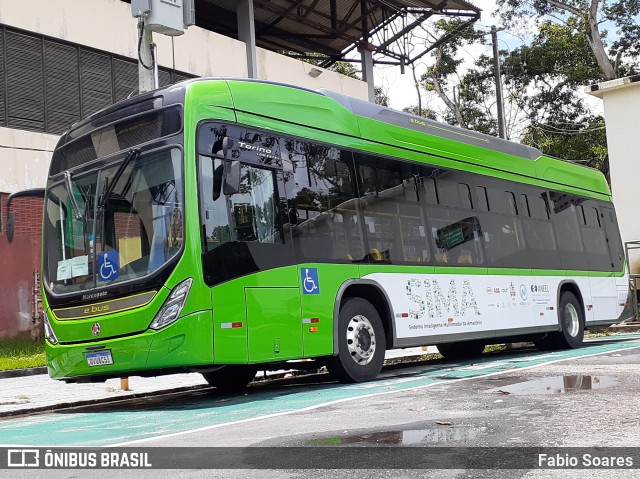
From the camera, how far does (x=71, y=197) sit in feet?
35.2

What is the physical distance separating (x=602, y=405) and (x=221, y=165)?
189 inches

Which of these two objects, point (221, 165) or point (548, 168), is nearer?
point (221, 165)

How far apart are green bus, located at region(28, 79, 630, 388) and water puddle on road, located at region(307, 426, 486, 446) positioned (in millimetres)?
3214

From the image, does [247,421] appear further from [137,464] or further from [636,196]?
[636,196]

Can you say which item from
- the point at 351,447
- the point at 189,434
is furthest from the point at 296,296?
the point at 351,447

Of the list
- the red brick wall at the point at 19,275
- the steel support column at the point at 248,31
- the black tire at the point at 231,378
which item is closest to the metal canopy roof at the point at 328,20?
the steel support column at the point at 248,31

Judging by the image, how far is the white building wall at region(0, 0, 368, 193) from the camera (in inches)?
798

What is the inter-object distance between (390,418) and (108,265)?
4049mm

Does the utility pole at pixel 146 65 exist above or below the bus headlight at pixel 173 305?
above

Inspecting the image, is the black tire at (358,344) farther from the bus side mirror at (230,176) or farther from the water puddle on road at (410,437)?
the water puddle on road at (410,437)

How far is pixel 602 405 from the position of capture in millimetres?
7699

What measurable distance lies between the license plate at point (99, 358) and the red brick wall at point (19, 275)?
1018cm

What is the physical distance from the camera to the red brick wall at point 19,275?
19.5 m

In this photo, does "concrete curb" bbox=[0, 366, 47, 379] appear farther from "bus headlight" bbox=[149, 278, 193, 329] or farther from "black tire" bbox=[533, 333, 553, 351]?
"black tire" bbox=[533, 333, 553, 351]
